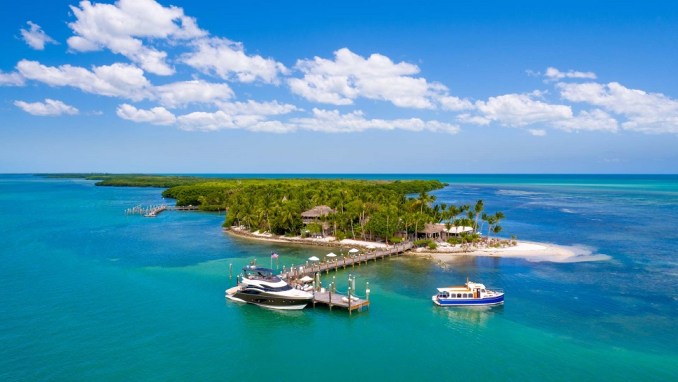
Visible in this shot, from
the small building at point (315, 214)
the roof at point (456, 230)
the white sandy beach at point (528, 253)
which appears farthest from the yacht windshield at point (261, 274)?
the roof at point (456, 230)

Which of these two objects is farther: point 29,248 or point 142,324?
point 29,248

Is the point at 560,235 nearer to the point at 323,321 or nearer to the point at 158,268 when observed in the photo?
the point at 323,321

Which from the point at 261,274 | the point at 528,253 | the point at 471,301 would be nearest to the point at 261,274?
the point at 261,274

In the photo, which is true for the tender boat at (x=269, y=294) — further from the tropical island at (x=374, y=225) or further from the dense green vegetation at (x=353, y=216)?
the dense green vegetation at (x=353, y=216)

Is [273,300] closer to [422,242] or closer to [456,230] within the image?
[422,242]

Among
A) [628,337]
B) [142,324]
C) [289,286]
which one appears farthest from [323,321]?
[628,337]

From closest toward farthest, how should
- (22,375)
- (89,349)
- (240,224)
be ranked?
(22,375) < (89,349) < (240,224)

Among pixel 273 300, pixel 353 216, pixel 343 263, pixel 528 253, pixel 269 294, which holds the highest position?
pixel 353 216
